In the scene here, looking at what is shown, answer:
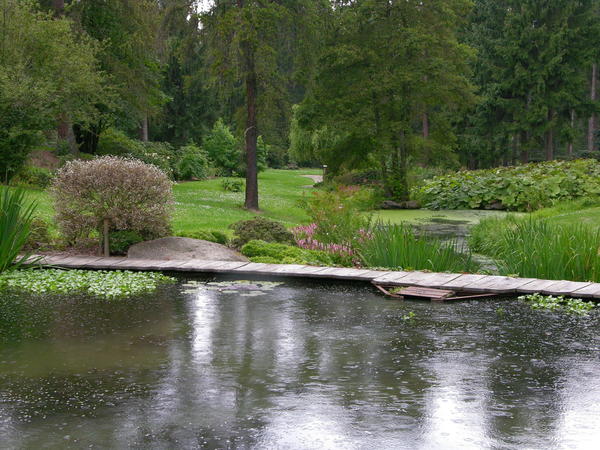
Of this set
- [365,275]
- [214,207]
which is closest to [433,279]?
[365,275]

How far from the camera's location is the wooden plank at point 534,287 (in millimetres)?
7977

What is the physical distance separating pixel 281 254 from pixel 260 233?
1438 millimetres

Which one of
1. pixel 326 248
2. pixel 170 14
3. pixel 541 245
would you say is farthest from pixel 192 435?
pixel 170 14

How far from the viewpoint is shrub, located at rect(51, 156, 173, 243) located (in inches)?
413

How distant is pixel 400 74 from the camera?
26.0 metres

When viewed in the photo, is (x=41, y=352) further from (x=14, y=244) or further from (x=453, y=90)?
(x=453, y=90)

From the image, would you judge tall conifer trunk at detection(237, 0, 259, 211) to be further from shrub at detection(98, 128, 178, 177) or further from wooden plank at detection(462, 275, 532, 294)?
wooden plank at detection(462, 275, 532, 294)

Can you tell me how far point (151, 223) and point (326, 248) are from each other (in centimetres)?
284

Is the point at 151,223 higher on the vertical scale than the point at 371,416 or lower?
higher

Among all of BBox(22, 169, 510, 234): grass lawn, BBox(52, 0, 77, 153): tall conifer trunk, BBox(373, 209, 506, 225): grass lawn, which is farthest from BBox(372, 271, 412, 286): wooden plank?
BBox(52, 0, 77, 153): tall conifer trunk

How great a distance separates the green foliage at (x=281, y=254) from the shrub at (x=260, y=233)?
0.57m

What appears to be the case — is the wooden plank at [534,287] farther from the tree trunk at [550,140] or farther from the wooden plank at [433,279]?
the tree trunk at [550,140]

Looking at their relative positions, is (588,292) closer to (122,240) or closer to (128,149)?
(122,240)

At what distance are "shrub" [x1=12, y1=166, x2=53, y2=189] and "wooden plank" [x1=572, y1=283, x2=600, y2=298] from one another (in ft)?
60.8
